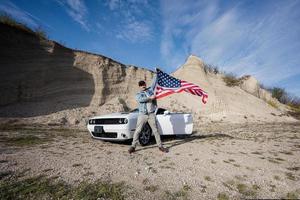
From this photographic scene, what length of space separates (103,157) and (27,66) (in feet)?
38.5

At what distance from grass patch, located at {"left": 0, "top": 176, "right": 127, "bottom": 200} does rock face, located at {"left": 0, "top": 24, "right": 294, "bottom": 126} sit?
9574 millimetres

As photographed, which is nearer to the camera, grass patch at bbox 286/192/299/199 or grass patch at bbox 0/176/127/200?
grass patch at bbox 0/176/127/200

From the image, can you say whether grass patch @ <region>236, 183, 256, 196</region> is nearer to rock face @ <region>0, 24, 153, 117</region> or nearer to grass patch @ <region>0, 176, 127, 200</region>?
grass patch @ <region>0, 176, 127, 200</region>

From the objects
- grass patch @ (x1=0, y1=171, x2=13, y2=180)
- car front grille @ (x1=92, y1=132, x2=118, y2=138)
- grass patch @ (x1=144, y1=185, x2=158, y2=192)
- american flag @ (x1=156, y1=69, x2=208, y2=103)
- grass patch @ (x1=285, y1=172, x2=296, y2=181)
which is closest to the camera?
grass patch @ (x1=144, y1=185, x2=158, y2=192)

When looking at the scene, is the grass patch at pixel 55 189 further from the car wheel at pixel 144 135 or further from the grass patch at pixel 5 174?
the car wheel at pixel 144 135

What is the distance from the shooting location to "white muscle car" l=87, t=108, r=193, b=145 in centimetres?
605

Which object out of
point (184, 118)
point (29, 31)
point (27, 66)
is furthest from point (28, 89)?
point (184, 118)

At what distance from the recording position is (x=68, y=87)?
15.2 metres

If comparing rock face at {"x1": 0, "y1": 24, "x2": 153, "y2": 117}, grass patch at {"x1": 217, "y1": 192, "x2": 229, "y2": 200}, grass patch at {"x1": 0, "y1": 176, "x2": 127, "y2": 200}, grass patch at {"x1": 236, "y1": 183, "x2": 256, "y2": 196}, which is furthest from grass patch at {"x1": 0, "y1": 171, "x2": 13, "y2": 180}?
rock face at {"x1": 0, "y1": 24, "x2": 153, "y2": 117}

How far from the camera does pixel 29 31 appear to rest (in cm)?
1468

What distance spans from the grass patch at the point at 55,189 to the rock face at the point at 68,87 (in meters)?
9.57

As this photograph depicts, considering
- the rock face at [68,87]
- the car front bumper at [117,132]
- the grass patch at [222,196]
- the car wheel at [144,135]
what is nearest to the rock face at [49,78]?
the rock face at [68,87]

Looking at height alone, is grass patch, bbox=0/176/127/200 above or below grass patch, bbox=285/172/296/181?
below

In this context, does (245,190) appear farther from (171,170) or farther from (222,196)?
(171,170)
